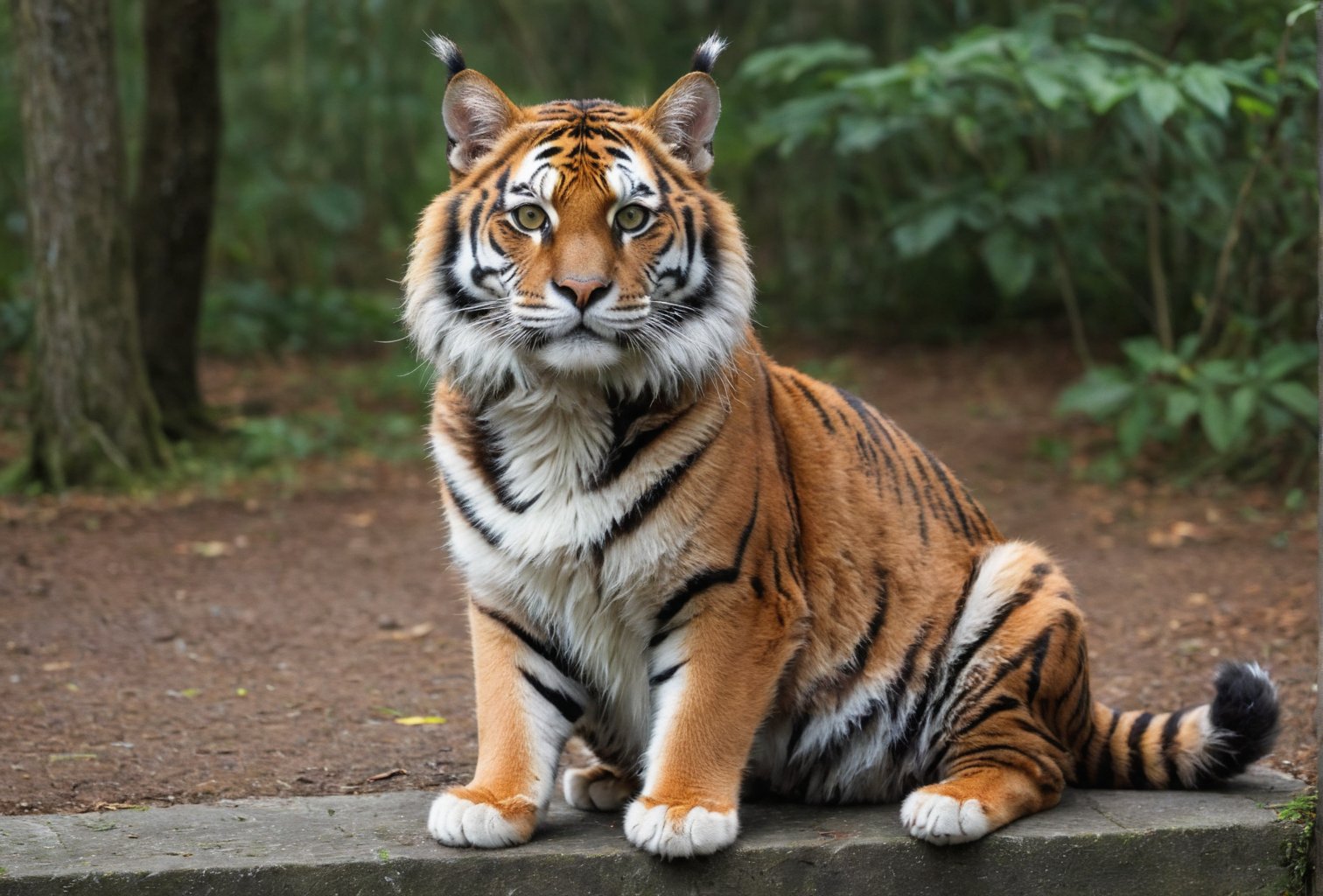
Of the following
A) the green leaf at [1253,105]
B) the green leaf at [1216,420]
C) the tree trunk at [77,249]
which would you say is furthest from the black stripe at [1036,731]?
the tree trunk at [77,249]

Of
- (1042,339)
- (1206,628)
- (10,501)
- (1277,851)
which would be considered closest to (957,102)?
(1206,628)

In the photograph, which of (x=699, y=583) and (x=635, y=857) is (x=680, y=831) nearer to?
(x=635, y=857)

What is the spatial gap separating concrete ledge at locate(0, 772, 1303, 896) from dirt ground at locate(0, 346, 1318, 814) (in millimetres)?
536

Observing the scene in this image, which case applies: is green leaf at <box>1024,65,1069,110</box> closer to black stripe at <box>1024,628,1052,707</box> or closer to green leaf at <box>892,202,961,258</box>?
green leaf at <box>892,202,961,258</box>

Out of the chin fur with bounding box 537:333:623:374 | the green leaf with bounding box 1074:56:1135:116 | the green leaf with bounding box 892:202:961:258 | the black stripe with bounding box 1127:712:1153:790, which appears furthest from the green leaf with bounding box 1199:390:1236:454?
the chin fur with bounding box 537:333:623:374

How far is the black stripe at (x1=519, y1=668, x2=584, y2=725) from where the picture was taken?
142 inches

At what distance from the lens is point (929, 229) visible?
8.38 meters

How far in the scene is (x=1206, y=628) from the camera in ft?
20.0

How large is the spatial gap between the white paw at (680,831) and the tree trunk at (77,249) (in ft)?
18.8

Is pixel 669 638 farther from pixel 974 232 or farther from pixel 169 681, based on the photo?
pixel 974 232

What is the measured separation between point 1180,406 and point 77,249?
242 inches

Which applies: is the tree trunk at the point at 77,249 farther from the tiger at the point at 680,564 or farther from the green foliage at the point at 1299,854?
the green foliage at the point at 1299,854

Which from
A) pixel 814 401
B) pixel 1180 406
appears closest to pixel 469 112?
pixel 814 401

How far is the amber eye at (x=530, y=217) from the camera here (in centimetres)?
344
